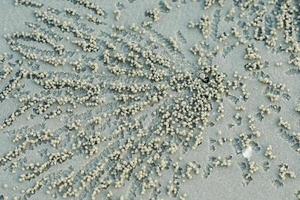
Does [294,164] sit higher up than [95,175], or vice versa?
[294,164]

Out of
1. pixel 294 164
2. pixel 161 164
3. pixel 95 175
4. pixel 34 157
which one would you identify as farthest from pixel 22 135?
pixel 294 164

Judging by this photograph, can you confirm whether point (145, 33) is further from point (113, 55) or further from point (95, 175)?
point (95, 175)

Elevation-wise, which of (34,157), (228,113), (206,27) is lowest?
(34,157)

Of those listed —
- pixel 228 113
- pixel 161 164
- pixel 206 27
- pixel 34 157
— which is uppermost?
pixel 206 27

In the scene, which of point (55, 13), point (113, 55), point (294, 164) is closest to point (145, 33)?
point (113, 55)

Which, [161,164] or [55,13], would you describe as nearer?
[161,164]

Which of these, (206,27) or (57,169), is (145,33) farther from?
(57,169)
